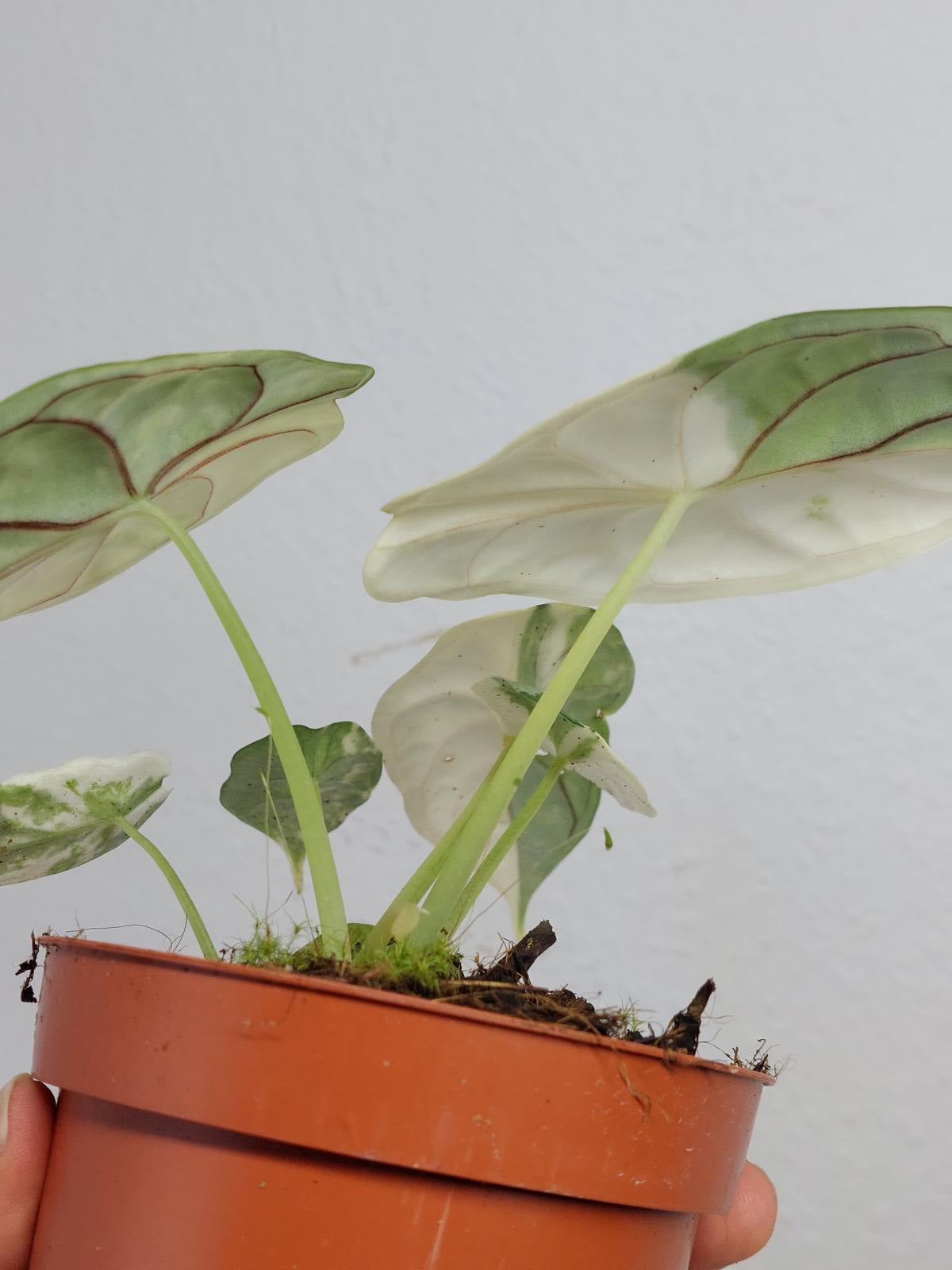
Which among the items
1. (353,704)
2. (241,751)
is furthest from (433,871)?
(353,704)

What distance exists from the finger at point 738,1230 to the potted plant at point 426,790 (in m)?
0.16

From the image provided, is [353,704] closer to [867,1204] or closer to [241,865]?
[241,865]

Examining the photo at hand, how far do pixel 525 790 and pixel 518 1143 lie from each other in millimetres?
321

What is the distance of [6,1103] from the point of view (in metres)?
0.50

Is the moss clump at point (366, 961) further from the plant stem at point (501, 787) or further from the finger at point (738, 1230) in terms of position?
the finger at point (738, 1230)

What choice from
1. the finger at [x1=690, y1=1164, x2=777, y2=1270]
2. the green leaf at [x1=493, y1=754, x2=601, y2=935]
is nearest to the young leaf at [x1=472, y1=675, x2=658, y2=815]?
the green leaf at [x1=493, y1=754, x2=601, y2=935]

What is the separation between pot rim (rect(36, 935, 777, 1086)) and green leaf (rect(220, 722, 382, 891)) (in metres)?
0.17

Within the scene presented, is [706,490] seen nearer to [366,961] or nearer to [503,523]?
[503,523]

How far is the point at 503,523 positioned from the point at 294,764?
170 millimetres

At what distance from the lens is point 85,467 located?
1.60ft

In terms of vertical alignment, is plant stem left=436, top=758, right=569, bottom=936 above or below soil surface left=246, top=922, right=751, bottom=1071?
above

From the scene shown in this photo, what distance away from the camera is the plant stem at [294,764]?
51 centimetres

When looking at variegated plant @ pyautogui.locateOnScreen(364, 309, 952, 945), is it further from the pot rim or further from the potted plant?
the pot rim

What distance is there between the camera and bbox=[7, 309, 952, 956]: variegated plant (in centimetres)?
47
